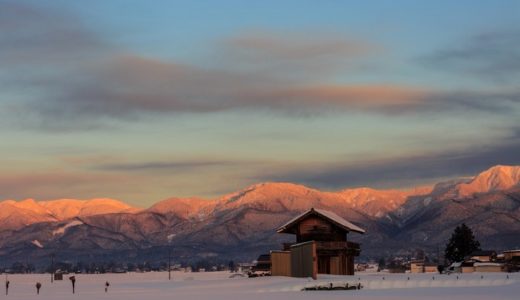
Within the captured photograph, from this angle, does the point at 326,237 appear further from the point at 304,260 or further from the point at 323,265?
the point at 304,260

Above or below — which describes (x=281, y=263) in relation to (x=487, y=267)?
above

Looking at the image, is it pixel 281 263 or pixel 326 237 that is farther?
pixel 326 237

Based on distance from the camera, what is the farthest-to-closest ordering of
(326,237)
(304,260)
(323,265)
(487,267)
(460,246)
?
(460,246) < (487,267) < (323,265) < (326,237) < (304,260)

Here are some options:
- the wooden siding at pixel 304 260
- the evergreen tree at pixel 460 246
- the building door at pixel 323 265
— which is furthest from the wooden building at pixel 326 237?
the evergreen tree at pixel 460 246

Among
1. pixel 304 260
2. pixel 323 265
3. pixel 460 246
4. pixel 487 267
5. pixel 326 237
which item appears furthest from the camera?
pixel 460 246

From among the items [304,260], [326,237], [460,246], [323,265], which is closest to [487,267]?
[460,246]

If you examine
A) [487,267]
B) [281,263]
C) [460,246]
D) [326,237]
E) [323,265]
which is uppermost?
[460,246]

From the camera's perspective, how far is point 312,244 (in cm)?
9288

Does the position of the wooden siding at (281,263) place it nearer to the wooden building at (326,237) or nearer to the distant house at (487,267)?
the wooden building at (326,237)

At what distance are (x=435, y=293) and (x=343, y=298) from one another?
673cm

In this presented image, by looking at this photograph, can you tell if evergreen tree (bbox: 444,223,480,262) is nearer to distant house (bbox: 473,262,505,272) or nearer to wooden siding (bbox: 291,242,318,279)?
distant house (bbox: 473,262,505,272)

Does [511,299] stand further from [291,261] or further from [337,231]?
[337,231]

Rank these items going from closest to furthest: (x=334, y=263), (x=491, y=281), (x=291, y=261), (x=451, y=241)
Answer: (x=491, y=281) → (x=291, y=261) → (x=334, y=263) → (x=451, y=241)

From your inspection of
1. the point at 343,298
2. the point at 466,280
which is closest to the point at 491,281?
the point at 466,280
